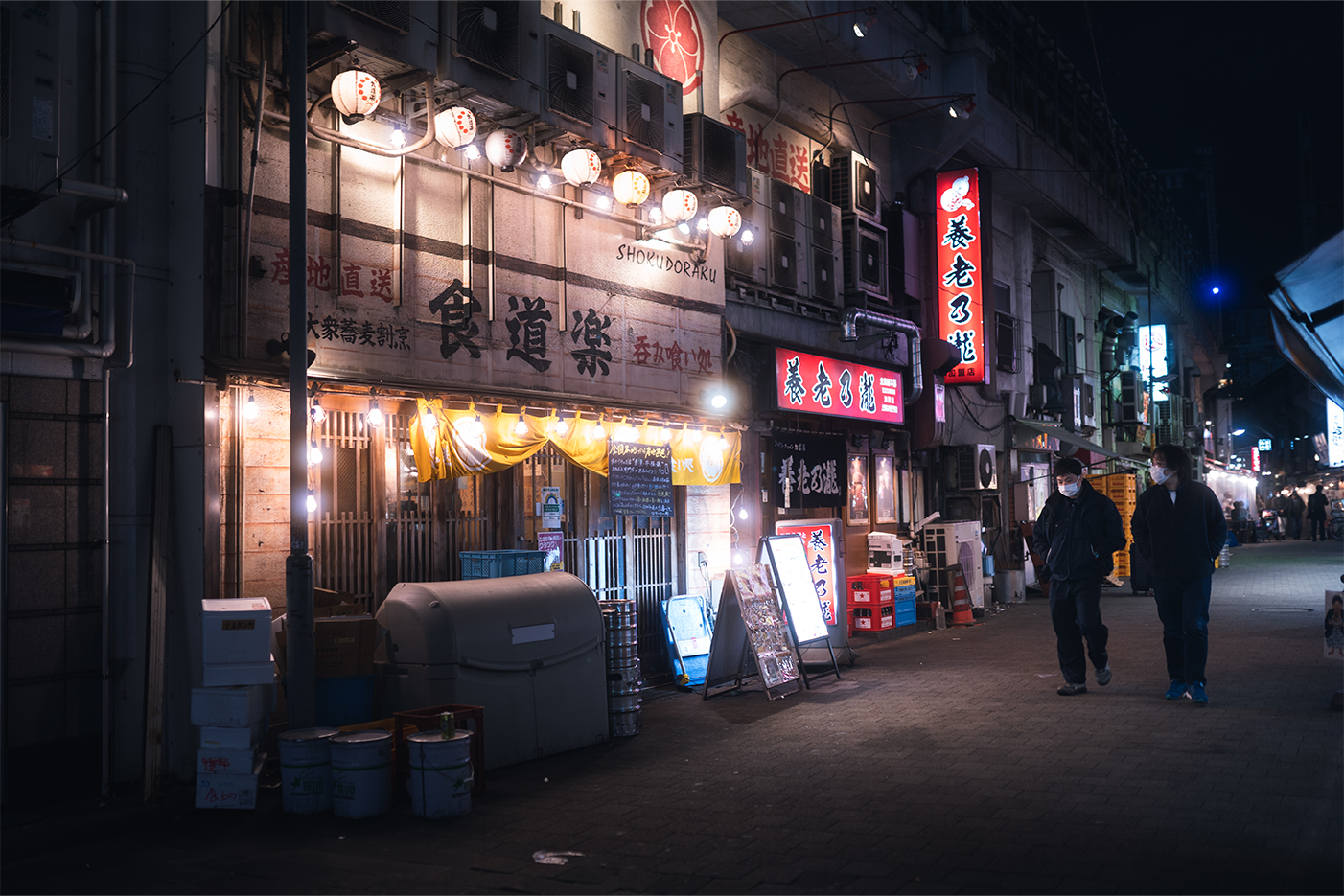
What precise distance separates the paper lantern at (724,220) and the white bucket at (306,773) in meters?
9.00

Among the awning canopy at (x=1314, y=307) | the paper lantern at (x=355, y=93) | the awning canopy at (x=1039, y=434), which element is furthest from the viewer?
the awning canopy at (x=1039, y=434)

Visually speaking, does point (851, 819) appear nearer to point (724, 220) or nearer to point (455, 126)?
point (455, 126)

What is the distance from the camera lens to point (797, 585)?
12945 mm

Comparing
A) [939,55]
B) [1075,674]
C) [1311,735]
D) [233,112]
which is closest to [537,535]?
[233,112]

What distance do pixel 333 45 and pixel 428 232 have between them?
84.2 inches

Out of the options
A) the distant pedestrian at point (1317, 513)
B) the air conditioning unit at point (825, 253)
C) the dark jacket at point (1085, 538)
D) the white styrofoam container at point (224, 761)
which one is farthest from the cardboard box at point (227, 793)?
the distant pedestrian at point (1317, 513)

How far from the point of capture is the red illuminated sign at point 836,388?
15841 millimetres

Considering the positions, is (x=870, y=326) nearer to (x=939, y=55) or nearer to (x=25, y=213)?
(x=939, y=55)

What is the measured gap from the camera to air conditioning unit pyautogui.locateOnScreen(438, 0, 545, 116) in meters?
10.0

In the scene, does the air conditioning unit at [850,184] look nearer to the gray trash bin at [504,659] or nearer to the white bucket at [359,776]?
the gray trash bin at [504,659]

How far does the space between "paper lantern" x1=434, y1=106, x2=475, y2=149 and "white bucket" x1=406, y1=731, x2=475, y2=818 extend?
241 inches

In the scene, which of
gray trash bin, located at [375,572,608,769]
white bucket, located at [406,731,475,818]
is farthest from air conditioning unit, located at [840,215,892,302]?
white bucket, located at [406,731,475,818]

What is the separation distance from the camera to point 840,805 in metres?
7.17

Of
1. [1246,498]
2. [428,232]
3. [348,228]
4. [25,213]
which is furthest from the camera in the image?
[1246,498]
